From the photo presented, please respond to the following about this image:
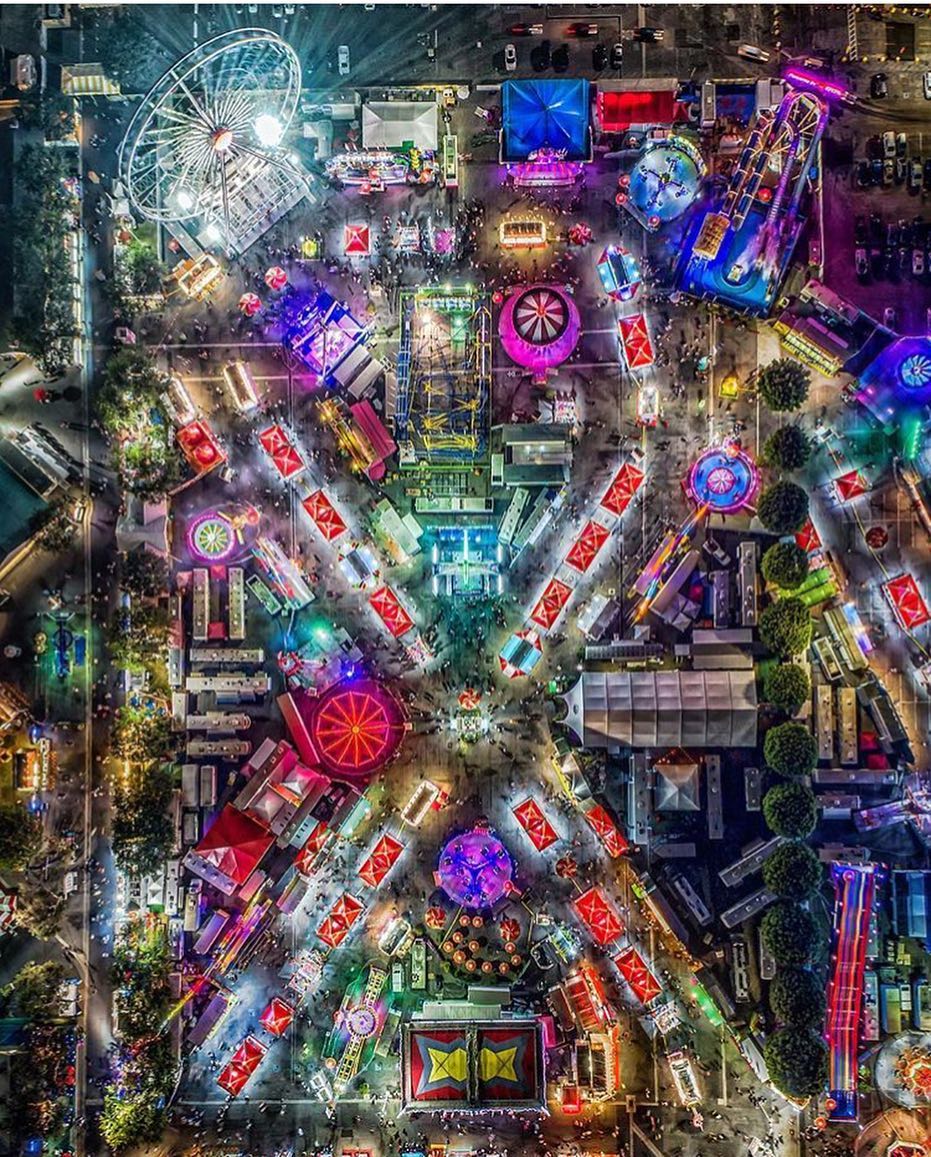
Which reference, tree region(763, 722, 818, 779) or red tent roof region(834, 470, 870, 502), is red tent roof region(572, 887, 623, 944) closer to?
tree region(763, 722, 818, 779)

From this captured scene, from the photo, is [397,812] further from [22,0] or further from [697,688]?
[22,0]

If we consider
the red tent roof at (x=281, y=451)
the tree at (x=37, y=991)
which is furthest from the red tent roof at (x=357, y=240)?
the tree at (x=37, y=991)

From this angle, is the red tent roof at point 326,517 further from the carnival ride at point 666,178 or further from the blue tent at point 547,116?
the carnival ride at point 666,178

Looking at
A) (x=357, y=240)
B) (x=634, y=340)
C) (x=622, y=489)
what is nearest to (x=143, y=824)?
Answer: (x=622, y=489)

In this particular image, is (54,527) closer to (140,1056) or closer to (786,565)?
(140,1056)

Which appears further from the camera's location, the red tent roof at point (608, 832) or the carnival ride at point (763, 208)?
the red tent roof at point (608, 832)

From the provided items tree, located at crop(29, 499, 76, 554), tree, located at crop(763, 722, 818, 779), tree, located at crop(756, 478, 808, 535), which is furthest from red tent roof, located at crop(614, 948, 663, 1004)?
tree, located at crop(29, 499, 76, 554)

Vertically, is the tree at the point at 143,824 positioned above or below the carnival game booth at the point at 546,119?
below
